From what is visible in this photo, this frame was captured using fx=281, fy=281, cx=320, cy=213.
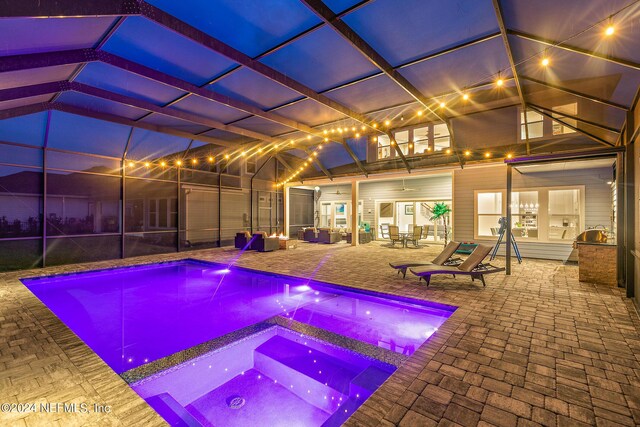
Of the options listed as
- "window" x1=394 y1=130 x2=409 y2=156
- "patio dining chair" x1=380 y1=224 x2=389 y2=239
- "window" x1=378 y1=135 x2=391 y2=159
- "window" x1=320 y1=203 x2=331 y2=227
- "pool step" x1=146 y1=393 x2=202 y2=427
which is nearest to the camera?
"pool step" x1=146 y1=393 x2=202 y2=427

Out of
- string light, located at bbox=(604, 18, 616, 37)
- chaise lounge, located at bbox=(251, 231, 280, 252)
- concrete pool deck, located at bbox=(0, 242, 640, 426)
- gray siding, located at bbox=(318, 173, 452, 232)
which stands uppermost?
string light, located at bbox=(604, 18, 616, 37)

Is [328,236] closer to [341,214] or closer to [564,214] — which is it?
[341,214]

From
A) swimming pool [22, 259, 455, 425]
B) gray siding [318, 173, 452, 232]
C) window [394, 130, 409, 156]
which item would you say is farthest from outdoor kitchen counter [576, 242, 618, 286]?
gray siding [318, 173, 452, 232]

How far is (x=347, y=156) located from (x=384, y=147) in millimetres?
1697

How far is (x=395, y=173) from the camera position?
38.9ft

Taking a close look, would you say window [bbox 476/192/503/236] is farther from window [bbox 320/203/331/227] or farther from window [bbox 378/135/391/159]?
window [bbox 320/203/331/227]

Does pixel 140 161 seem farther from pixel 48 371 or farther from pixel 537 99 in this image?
pixel 537 99

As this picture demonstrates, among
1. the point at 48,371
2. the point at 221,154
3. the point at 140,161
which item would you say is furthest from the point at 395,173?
the point at 48,371

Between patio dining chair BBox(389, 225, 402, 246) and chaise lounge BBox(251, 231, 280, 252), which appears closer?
chaise lounge BBox(251, 231, 280, 252)

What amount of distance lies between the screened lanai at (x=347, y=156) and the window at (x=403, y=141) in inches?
2.6

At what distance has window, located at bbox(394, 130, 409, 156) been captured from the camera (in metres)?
11.3

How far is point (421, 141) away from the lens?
36.3 feet

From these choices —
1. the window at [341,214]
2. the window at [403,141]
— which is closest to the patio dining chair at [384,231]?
the window at [341,214]

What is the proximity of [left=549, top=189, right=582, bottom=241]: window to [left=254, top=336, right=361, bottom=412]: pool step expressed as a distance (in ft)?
32.0
